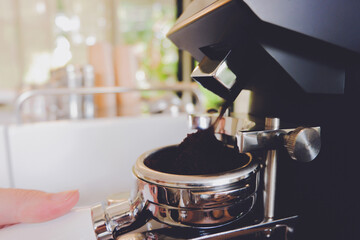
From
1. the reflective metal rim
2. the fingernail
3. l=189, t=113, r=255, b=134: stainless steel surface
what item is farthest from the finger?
l=189, t=113, r=255, b=134: stainless steel surface

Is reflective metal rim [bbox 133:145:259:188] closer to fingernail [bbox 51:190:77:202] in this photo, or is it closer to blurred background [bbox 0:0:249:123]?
fingernail [bbox 51:190:77:202]

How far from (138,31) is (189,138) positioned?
3779 millimetres

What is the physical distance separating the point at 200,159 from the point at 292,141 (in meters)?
0.11

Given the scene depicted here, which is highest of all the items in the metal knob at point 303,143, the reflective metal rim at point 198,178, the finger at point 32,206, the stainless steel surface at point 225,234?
the metal knob at point 303,143

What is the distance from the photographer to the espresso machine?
31 centimetres

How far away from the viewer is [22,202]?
0.35 meters

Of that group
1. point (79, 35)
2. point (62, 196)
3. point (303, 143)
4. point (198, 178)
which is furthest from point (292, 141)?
point (79, 35)

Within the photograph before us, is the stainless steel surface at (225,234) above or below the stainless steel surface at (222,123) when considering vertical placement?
below

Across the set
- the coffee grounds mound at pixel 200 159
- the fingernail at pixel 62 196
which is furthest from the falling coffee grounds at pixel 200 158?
the fingernail at pixel 62 196

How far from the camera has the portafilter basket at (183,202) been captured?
0.33 meters

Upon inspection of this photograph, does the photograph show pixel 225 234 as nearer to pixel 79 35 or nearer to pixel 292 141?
pixel 292 141

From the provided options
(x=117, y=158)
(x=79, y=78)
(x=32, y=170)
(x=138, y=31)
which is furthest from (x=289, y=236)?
(x=138, y=31)

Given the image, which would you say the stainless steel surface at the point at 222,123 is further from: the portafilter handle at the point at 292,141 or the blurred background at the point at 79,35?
the blurred background at the point at 79,35

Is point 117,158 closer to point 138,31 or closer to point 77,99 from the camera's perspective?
point 77,99
